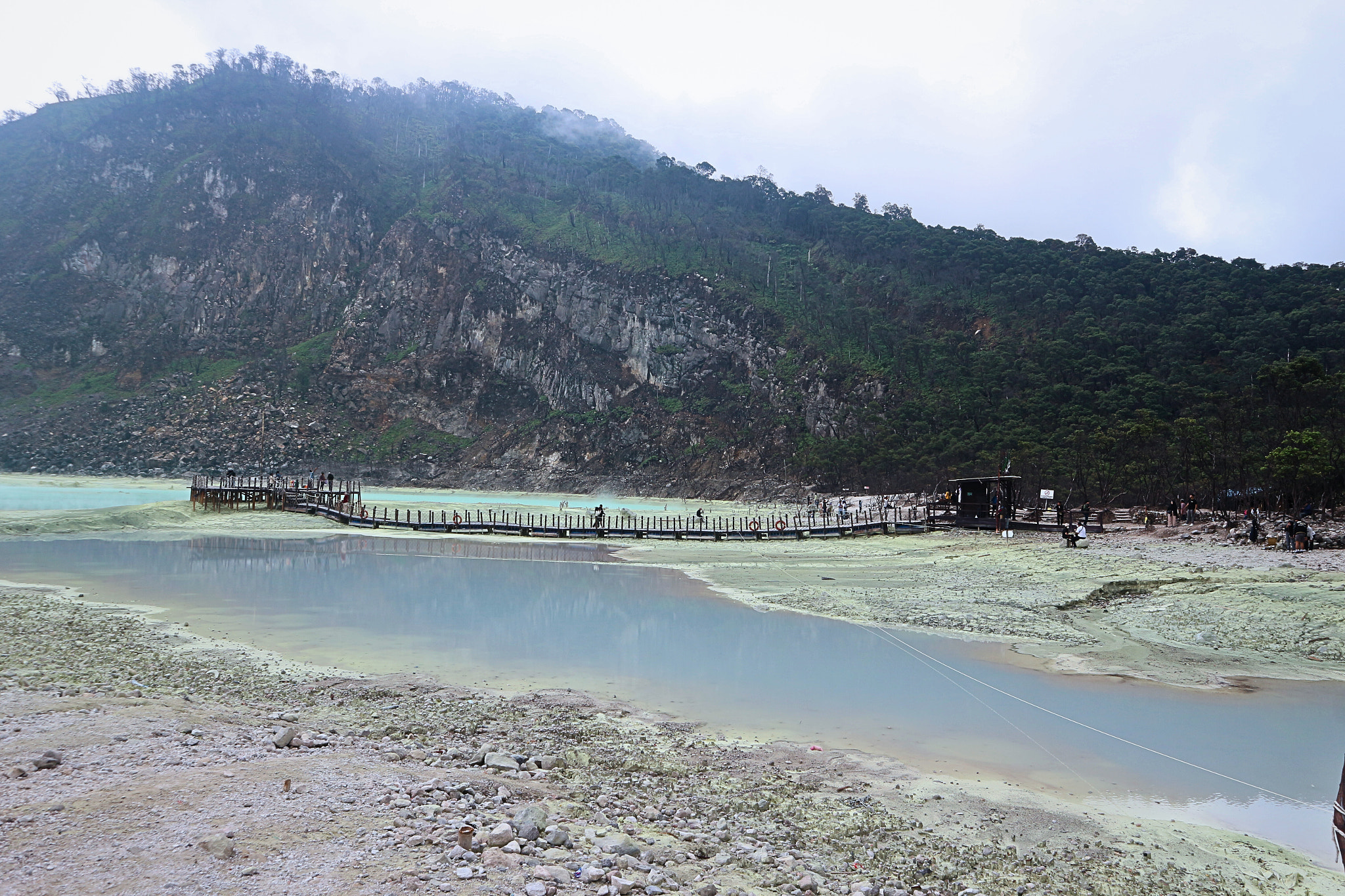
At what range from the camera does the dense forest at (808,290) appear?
207 ft

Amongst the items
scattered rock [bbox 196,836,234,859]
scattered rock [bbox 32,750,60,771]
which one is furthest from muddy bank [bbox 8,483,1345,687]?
scattered rock [bbox 32,750,60,771]

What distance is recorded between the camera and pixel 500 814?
18.2 feet

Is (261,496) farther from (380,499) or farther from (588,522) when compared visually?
(588,522)

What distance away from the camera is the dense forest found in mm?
63219

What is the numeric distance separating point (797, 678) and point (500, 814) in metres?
7.39

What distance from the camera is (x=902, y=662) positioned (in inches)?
516

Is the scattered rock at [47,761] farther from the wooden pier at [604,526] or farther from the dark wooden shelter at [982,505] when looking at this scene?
the dark wooden shelter at [982,505]

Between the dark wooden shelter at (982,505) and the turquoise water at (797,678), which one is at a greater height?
the dark wooden shelter at (982,505)

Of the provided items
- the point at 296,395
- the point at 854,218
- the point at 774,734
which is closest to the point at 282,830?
the point at 774,734

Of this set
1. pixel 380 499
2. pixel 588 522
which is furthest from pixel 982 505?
pixel 380 499

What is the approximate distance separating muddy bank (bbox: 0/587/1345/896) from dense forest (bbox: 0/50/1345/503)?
38.6 meters

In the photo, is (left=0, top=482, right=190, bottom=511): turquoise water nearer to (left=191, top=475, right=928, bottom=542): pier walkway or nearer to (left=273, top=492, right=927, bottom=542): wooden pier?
(left=191, top=475, right=928, bottom=542): pier walkway

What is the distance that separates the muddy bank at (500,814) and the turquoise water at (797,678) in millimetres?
966

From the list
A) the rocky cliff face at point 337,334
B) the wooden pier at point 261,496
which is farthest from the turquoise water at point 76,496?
the rocky cliff face at point 337,334
